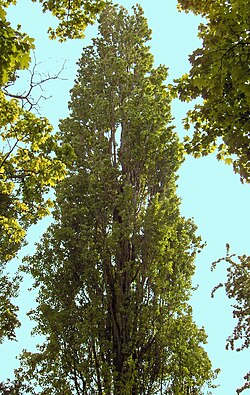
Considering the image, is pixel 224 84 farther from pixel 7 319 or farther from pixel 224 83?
pixel 7 319

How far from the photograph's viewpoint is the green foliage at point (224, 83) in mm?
3969

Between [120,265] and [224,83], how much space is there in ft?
19.2

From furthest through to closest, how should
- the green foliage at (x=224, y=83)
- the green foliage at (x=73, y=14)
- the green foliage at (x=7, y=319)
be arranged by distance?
the green foliage at (x=7, y=319) → the green foliage at (x=73, y=14) → the green foliage at (x=224, y=83)

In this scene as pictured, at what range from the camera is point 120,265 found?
9375 mm

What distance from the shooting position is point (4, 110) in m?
5.98

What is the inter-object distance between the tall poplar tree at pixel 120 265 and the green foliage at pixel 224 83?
3.76m

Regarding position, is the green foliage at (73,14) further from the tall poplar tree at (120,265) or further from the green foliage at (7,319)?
the green foliage at (7,319)

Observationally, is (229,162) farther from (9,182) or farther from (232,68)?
(9,182)

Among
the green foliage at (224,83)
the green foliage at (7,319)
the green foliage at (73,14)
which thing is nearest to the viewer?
the green foliage at (224,83)

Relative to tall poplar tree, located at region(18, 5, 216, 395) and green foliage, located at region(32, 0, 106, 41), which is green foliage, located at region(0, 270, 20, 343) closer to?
tall poplar tree, located at region(18, 5, 216, 395)

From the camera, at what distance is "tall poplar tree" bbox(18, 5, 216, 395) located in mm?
8273

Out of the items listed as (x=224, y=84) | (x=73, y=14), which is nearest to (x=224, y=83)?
(x=224, y=84)

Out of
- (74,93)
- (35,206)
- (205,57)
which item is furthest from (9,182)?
(74,93)

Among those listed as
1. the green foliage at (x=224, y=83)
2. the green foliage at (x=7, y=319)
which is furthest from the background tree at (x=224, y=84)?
the green foliage at (x=7, y=319)
